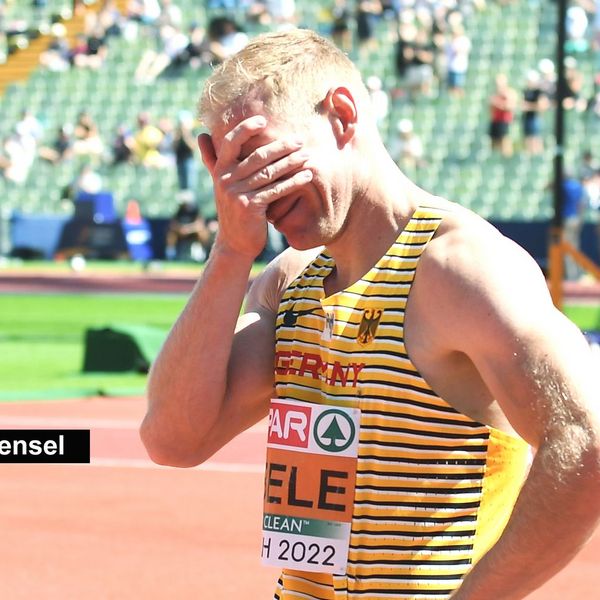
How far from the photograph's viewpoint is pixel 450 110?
29.8 m

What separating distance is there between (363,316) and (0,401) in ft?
32.6

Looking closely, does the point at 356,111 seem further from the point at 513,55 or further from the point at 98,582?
the point at 513,55

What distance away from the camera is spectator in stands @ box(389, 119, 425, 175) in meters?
28.2

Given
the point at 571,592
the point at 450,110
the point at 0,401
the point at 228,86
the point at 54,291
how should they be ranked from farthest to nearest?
the point at 450,110
the point at 54,291
the point at 0,401
the point at 571,592
the point at 228,86

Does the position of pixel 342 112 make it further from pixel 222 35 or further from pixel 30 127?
pixel 30 127

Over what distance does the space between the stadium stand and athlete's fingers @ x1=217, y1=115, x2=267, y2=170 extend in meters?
22.7

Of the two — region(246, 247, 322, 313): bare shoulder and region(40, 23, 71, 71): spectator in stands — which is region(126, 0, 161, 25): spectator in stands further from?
region(246, 247, 322, 313): bare shoulder

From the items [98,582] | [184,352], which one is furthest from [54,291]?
[184,352]

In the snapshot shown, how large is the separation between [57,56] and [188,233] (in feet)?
27.7

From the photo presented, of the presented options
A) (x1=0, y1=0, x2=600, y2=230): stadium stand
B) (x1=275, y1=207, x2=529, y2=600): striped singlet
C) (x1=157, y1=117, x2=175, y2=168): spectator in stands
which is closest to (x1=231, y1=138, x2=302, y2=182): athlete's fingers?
(x1=275, y1=207, x2=529, y2=600): striped singlet

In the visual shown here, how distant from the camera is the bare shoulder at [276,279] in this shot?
3.30 metres

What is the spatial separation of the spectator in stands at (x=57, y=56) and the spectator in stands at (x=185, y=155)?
5605 mm

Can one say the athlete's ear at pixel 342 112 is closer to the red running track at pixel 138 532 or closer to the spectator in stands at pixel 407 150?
the red running track at pixel 138 532

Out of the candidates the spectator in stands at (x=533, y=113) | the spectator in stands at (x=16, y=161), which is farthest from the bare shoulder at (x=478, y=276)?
the spectator in stands at (x=16, y=161)
